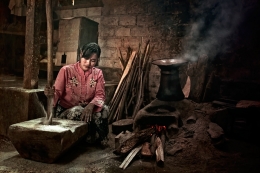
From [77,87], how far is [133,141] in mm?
1469

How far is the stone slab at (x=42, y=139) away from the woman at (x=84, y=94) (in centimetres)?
67

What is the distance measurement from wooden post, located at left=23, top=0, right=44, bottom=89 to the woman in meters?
0.66

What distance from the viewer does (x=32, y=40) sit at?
15.2ft

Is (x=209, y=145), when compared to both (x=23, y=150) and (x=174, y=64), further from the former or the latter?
(x=23, y=150)

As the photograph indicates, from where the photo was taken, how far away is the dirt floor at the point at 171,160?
11.2ft

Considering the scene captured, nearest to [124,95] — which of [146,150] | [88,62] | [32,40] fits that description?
[88,62]

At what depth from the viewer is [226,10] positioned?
614 centimetres

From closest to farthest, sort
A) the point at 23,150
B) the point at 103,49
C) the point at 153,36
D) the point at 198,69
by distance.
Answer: the point at 23,150, the point at 198,69, the point at 153,36, the point at 103,49

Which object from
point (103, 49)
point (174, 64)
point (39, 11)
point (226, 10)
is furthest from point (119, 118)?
point (226, 10)

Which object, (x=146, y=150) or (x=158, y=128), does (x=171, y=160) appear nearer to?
(x=146, y=150)

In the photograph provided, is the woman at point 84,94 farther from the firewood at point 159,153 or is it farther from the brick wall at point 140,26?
the brick wall at point 140,26

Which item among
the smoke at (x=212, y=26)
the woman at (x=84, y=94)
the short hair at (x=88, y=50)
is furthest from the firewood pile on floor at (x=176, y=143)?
the smoke at (x=212, y=26)

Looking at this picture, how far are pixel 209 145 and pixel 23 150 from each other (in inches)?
123

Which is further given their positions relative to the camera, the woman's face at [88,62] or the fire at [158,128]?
the fire at [158,128]
